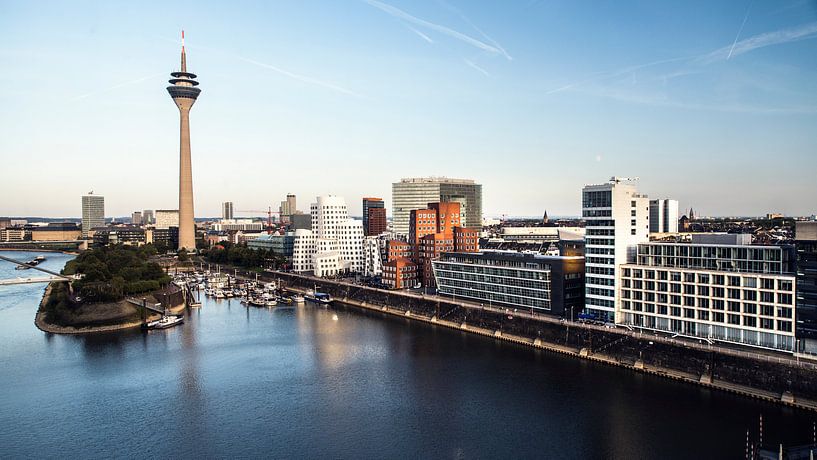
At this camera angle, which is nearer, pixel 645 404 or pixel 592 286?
pixel 645 404

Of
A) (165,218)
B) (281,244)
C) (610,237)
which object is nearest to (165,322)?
(610,237)

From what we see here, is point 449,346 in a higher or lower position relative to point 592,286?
lower

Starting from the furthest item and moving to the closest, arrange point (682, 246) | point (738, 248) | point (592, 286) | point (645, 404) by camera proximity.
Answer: point (592, 286), point (682, 246), point (738, 248), point (645, 404)

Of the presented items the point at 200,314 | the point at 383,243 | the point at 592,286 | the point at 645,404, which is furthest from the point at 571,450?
the point at 383,243

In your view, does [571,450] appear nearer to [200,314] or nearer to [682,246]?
[682,246]

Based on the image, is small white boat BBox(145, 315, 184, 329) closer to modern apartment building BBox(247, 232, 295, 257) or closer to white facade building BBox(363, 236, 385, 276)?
white facade building BBox(363, 236, 385, 276)

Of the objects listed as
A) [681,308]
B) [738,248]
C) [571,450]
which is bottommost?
[571,450]

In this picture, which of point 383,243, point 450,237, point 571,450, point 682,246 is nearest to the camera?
point 571,450

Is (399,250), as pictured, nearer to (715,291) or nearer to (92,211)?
(715,291)
